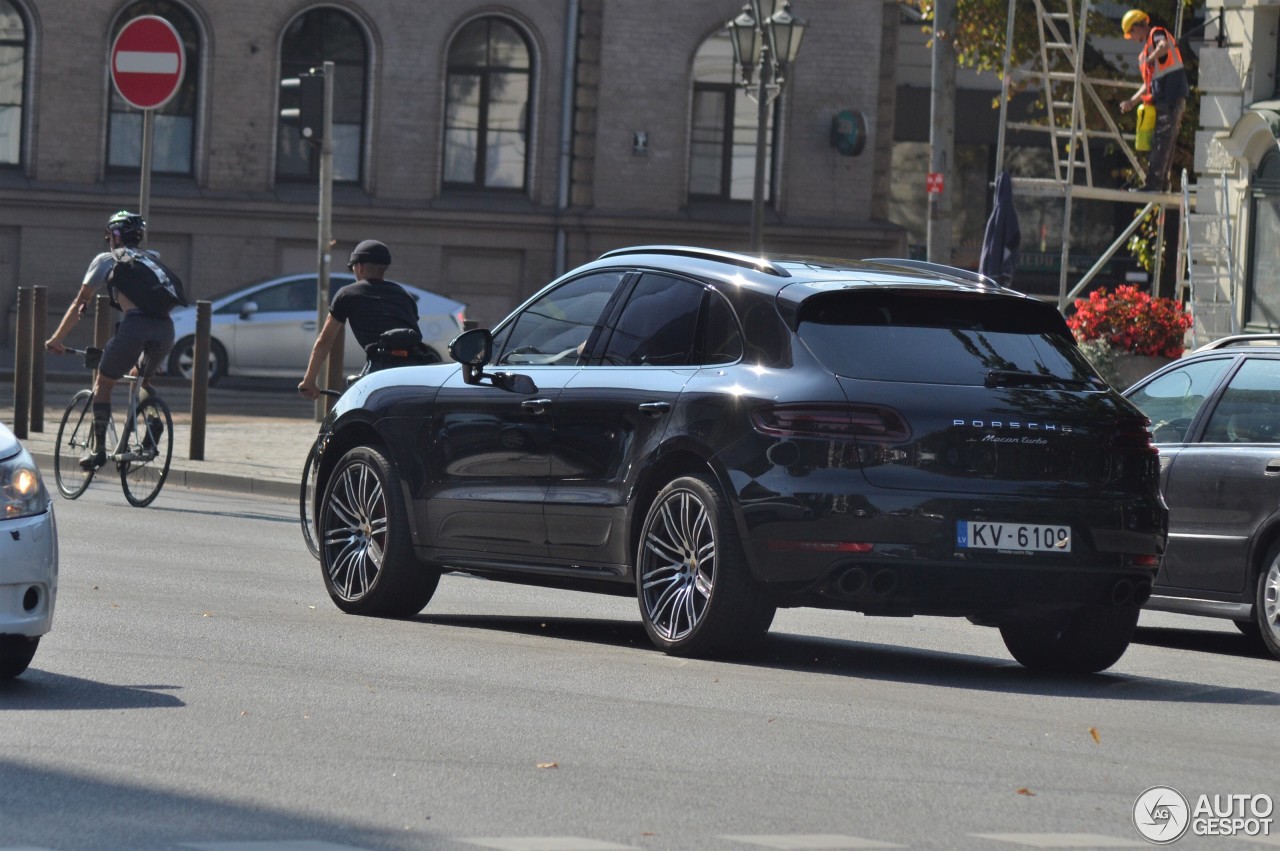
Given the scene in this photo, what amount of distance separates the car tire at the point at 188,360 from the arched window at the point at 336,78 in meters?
5.79

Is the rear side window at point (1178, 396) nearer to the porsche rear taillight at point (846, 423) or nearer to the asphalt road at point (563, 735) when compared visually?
the asphalt road at point (563, 735)

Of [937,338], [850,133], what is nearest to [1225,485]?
[937,338]

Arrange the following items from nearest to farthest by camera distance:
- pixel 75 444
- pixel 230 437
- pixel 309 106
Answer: pixel 75 444 < pixel 309 106 < pixel 230 437

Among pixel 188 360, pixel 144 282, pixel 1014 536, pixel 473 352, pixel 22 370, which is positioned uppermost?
pixel 144 282

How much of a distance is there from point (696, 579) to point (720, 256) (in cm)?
144

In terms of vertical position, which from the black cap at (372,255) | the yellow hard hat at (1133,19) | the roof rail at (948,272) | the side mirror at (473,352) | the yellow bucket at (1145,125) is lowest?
the side mirror at (473,352)

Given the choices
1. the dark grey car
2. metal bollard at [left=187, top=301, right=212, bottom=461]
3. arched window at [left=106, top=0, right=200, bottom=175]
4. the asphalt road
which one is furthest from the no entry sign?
arched window at [left=106, top=0, right=200, bottom=175]

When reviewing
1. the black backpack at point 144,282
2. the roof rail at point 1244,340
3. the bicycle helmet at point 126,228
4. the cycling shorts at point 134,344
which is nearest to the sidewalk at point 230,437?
the cycling shorts at point 134,344

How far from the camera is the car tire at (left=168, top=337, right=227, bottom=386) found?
29.0 metres

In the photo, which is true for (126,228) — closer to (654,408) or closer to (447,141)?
(654,408)

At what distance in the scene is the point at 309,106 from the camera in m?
18.5

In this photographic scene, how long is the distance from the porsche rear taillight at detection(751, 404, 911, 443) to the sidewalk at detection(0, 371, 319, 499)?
9.05 m

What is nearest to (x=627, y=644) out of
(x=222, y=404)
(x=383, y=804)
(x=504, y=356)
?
(x=504, y=356)

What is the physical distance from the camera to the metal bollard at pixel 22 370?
779 inches
